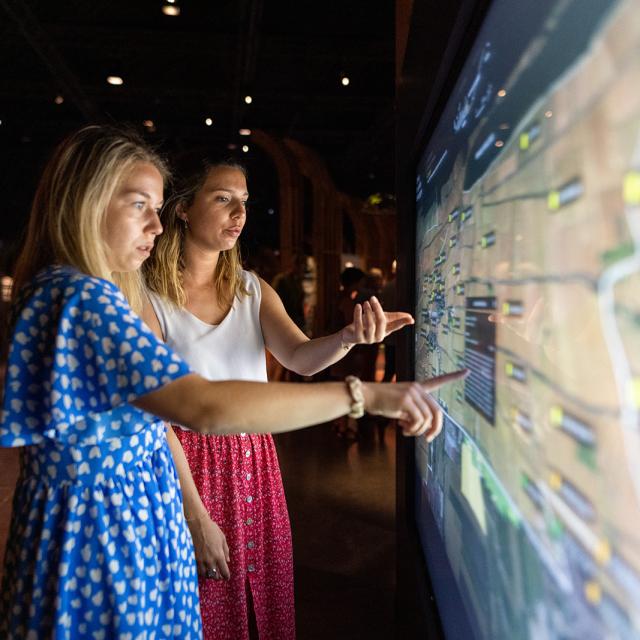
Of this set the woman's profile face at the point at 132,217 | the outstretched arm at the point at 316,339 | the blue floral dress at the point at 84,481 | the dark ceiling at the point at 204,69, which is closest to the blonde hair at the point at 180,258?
the outstretched arm at the point at 316,339

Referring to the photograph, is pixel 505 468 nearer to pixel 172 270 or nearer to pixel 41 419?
pixel 41 419

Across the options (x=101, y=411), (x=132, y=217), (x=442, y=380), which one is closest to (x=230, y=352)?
(x=132, y=217)

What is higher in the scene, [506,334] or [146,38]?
[146,38]

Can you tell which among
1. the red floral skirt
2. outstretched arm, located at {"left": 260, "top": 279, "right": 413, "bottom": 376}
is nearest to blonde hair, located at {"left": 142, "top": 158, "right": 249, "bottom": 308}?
outstretched arm, located at {"left": 260, "top": 279, "right": 413, "bottom": 376}

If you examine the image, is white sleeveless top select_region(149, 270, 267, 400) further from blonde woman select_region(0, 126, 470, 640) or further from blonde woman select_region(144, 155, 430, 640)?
blonde woman select_region(0, 126, 470, 640)

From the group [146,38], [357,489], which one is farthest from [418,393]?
[146,38]

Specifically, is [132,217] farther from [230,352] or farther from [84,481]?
[230,352]

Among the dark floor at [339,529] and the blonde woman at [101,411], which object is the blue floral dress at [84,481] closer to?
the blonde woman at [101,411]

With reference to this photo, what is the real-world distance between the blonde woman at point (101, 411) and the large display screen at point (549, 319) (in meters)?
0.21

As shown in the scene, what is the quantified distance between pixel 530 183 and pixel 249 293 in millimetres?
1388

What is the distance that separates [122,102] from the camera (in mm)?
11055

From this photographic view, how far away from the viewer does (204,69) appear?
30.9 feet

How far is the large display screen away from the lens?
582 mm

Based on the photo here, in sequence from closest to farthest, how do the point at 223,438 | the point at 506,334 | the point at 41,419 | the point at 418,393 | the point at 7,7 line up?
the point at 506,334 → the point at 418,393 → the point at 41,419 → the point at 223,438 → the point at 7,7
